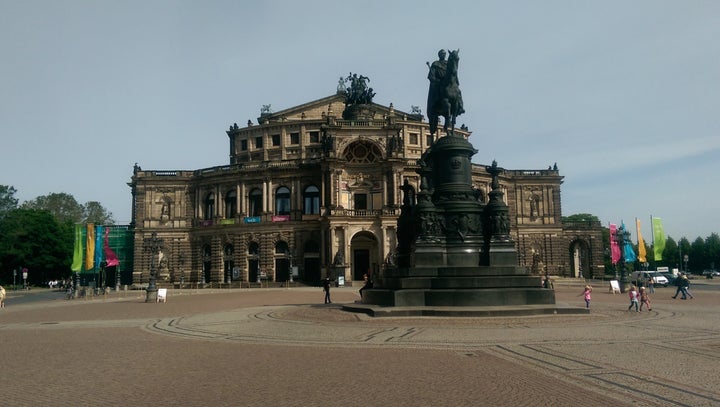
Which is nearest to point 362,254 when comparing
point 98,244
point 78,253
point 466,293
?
point 98,244

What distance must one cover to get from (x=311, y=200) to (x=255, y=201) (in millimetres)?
7427

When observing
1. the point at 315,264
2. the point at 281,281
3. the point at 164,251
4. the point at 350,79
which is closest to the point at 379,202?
the point at 315,264

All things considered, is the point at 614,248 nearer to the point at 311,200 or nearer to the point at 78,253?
the point at 311,200

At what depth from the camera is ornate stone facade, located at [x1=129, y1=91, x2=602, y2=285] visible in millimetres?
65000

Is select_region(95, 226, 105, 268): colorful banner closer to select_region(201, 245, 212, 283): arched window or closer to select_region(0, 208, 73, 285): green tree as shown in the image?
select_region(201, 245, 212, 283): arched window

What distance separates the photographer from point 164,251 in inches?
2849

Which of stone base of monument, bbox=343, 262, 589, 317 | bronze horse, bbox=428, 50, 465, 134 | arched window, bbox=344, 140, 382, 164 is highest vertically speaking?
arched window, bbox=344, 140, 382, 164

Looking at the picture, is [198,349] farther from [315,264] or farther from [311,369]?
[315,264]

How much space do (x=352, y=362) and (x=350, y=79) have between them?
232 ft

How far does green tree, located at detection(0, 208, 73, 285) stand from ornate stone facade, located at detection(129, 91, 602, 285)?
57.3 ft

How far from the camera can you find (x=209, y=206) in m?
73.8

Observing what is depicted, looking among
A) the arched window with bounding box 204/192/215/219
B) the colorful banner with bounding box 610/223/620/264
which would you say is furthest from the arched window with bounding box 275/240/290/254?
the colorful banner with bounding box 610/223/620/264

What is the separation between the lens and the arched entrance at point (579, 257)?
86.9 meters

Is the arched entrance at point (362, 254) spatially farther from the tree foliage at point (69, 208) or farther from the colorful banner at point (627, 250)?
the tree foliage at point (69, 208)
